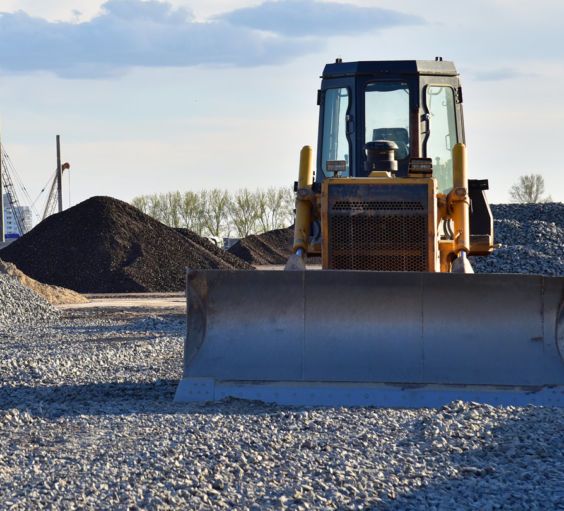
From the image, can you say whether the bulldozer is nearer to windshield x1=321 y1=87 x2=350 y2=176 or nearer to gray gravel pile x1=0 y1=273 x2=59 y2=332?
windshield x1=321 y1=87 x2=350 y2=176

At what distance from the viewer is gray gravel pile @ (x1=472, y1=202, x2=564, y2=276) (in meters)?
19.9

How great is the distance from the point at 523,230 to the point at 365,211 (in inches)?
713

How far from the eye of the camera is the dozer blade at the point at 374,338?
5.78 m

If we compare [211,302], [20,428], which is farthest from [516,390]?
[20,428]

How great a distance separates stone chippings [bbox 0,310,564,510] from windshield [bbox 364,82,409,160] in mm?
3454

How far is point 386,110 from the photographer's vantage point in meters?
8.23

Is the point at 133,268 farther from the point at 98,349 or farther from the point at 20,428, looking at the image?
the point at 20,428

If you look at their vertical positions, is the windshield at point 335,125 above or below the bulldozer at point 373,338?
above

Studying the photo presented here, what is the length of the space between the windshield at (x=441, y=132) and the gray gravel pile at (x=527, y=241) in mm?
8368

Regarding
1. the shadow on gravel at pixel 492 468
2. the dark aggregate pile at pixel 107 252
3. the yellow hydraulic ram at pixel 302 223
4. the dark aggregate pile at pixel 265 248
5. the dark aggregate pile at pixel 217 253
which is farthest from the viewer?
the dark aggregate pile at pixel 265 248

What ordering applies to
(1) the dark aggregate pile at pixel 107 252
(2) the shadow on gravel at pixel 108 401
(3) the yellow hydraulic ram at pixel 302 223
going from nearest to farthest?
(2) the shadow on gravel at pixel 108 401
(3) the yellow hydraulic ram at pixel 302 223
(1) the dark aggregate pile at pixel 107 252

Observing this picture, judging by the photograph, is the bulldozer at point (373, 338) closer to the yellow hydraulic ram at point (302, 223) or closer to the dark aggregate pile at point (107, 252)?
the yellow hydraulic ram at point (302, 223)

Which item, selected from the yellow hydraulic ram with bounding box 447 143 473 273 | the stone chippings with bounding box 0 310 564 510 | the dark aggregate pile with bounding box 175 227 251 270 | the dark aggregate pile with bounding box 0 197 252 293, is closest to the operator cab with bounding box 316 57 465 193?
the yellow hydraulic ram with bounding box 447 143 473 273

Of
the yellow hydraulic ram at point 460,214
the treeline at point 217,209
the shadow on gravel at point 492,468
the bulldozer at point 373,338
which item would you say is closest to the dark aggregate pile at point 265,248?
the treeline at point 217,209
